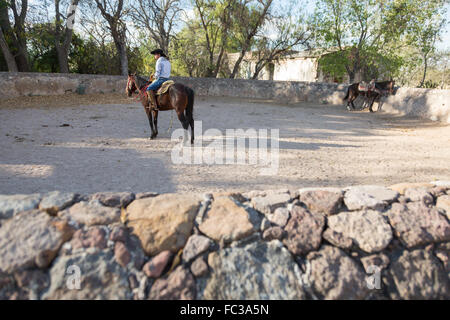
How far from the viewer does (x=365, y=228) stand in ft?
5.26

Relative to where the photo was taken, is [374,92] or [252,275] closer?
[252,275]

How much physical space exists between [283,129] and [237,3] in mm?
11424

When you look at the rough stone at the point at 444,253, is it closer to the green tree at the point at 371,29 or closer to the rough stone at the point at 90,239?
the rough stone at the point at 90,239

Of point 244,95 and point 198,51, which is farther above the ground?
point 198,51

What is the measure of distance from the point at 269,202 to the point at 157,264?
0.73 m

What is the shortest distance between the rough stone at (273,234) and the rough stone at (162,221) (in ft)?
1.37

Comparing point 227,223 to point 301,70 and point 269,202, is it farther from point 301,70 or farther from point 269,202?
point 301,70

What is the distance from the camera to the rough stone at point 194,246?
4.84 ft

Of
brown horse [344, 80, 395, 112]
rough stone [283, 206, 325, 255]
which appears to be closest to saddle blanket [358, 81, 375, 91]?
brown horse [344, 80, 395, 112]

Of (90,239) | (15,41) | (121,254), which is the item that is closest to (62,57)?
(15,41)

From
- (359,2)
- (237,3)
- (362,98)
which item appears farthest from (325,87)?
(237,3)

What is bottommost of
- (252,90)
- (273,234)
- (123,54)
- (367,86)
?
(273,234)

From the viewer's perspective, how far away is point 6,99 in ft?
34.0
